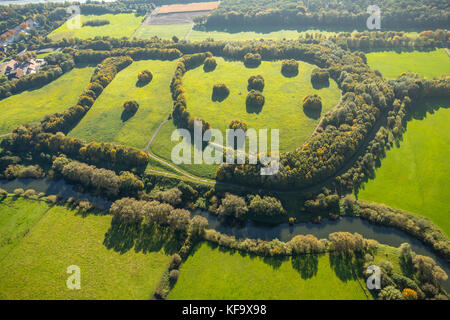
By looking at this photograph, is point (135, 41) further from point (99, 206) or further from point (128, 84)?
point (99, 206)

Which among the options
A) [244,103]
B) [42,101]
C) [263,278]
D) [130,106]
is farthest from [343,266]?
[42,101]

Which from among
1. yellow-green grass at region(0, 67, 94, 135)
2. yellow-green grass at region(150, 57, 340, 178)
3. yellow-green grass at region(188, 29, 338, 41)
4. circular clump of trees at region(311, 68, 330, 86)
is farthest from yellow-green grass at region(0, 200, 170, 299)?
yellow-green grass at region(188, 29, 338, 41)

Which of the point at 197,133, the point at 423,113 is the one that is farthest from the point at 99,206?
the point at 423,113

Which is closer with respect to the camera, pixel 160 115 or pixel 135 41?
pixel 160 115

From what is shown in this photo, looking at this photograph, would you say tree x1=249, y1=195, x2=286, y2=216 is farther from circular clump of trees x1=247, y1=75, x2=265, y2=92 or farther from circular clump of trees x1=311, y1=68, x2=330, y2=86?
circular clump of trees x1=311, y1=68, x2=330, y2=86

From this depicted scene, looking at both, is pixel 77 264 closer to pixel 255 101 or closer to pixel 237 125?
pixel 237 125

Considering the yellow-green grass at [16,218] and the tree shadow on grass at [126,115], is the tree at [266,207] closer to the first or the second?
the yellow-green grass at [16,218]

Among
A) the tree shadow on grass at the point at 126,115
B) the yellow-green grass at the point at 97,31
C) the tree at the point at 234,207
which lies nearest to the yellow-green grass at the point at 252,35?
the yellow-green grass at the point at 97,31
